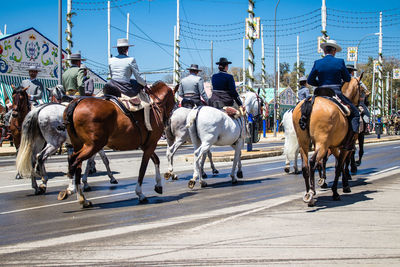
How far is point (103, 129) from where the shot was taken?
831 cm

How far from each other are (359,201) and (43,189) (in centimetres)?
608

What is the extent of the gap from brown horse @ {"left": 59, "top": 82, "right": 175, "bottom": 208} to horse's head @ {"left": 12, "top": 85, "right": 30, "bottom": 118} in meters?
3.58

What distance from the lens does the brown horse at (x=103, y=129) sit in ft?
26.9

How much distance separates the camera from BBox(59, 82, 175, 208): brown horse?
8195mm

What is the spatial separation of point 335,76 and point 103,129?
14.3ft

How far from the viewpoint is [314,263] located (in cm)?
487

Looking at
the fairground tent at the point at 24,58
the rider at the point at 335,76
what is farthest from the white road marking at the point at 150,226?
the fairground tent at the point at 24,58

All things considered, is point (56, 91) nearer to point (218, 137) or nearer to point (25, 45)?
point (218, 137)

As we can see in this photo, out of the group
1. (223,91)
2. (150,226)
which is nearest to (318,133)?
(150,226)

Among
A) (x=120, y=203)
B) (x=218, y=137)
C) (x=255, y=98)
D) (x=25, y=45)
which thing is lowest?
(x=120, y=203)

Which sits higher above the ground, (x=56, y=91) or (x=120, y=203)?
(x=56, y=91)

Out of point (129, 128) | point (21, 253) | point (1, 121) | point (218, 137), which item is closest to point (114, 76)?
point (129, 128)

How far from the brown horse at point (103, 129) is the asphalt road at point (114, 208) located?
0.54 m

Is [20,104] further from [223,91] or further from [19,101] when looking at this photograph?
[223,91]
